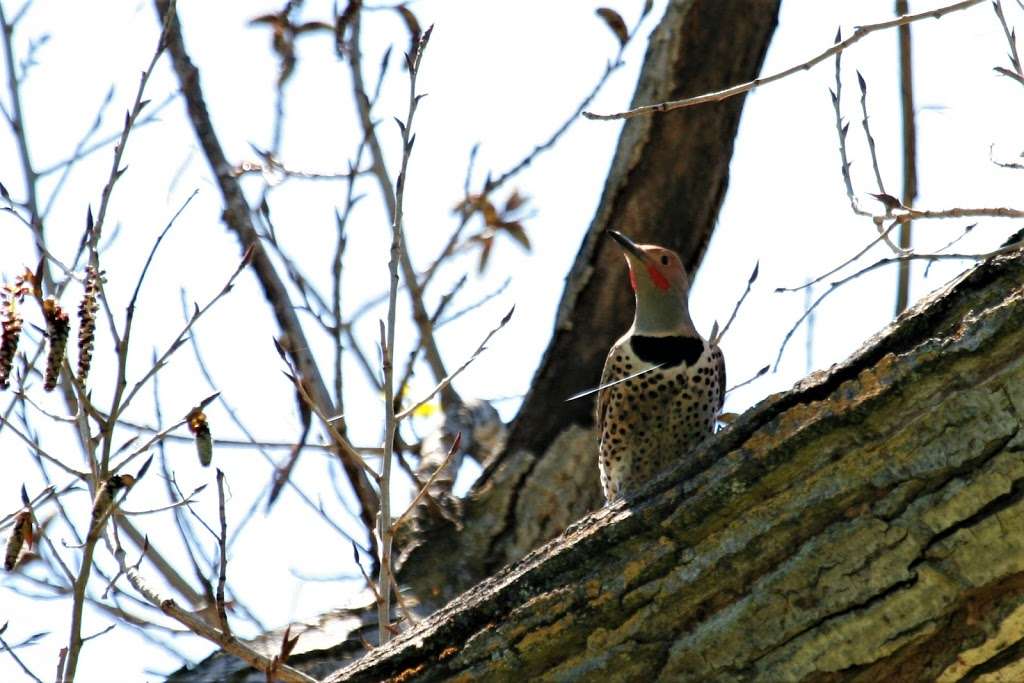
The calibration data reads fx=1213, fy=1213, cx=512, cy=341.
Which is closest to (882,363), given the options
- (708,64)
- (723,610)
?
(723,610)

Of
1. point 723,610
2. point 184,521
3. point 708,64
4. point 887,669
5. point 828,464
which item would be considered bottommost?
point 887,669

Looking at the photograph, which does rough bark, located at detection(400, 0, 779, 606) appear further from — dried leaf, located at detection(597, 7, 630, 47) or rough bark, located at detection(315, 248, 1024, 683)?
rough bark, located at detection(315, 248, 1024, 683)

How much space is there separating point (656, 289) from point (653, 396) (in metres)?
0.50

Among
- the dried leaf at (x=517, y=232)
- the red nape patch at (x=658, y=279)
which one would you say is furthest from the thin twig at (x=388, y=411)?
the dried leaf at (x=517, y=232)

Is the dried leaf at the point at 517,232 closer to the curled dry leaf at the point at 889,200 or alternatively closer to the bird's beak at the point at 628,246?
the bird's beak at the point at 628,246

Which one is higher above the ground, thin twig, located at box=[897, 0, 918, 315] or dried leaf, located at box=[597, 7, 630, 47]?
dried leaf, located at box=[597, 7, 630, 47]

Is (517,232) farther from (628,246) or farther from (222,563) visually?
(222,563)

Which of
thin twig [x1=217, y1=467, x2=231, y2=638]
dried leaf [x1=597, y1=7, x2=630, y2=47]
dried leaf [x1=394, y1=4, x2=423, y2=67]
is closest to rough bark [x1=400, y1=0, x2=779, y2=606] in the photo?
dried leaf [x1=597, y1=7, x2=630, y2=47]

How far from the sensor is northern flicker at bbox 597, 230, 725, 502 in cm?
441

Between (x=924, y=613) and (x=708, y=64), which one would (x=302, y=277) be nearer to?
(x=708, y=64)

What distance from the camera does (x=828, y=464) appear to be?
2.25 m

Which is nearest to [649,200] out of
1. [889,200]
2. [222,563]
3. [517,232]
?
[517,232]

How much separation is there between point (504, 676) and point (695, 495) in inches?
19.9

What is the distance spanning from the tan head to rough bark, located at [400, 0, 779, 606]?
1.05 feet
